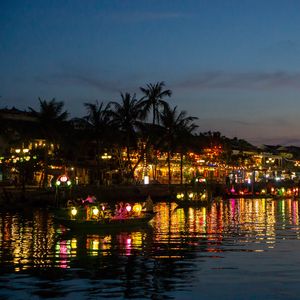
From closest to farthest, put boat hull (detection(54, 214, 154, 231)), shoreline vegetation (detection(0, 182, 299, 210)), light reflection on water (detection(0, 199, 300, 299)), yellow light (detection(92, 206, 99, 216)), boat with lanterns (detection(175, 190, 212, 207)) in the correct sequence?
light reflection on water (detection(0, 199, 300, 299)) < boat hull (detection(54, 214, 154, 231)) < yellow light (detection(92, 206, 99, 216)) < shoreline vegetation (detection(0, 182, 299, 210)) < boat with lanterns (detection(175, 190, 212, 207))

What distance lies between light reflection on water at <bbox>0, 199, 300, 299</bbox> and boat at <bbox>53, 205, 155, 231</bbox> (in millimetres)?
806

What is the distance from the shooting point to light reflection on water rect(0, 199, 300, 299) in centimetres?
1692

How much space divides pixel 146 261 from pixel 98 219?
39.0 feet

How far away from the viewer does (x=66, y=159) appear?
243 ft

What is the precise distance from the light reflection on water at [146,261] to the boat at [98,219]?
81 centimetres

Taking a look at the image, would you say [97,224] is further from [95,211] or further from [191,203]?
[191,203]

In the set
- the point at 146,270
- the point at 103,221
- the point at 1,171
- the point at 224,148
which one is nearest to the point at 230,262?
the point at 146,270

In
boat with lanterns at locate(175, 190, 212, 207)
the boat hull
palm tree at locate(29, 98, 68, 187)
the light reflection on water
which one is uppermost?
palm tree at locate(29, 98, 68, 187)

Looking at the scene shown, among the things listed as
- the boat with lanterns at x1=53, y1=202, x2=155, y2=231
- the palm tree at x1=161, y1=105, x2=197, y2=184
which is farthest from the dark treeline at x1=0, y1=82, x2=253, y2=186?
the boat with lanterns at x1=53, y1=202, x2=155, y2=231

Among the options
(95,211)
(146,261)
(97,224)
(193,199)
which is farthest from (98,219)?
(193,199)

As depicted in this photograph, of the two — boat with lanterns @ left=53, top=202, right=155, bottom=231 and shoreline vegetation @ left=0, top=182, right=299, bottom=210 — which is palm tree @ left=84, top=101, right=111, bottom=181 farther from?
boat with lanterns @ left=53, top=202, right=155, bottom=231

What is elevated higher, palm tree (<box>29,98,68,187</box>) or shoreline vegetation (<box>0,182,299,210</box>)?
palm tree (<box>29,98,68,187</box>)

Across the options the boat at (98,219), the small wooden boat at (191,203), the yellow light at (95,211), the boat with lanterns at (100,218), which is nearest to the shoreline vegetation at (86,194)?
the small wooden boat at (191,203)

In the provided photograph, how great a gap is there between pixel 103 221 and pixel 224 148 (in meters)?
94.3
